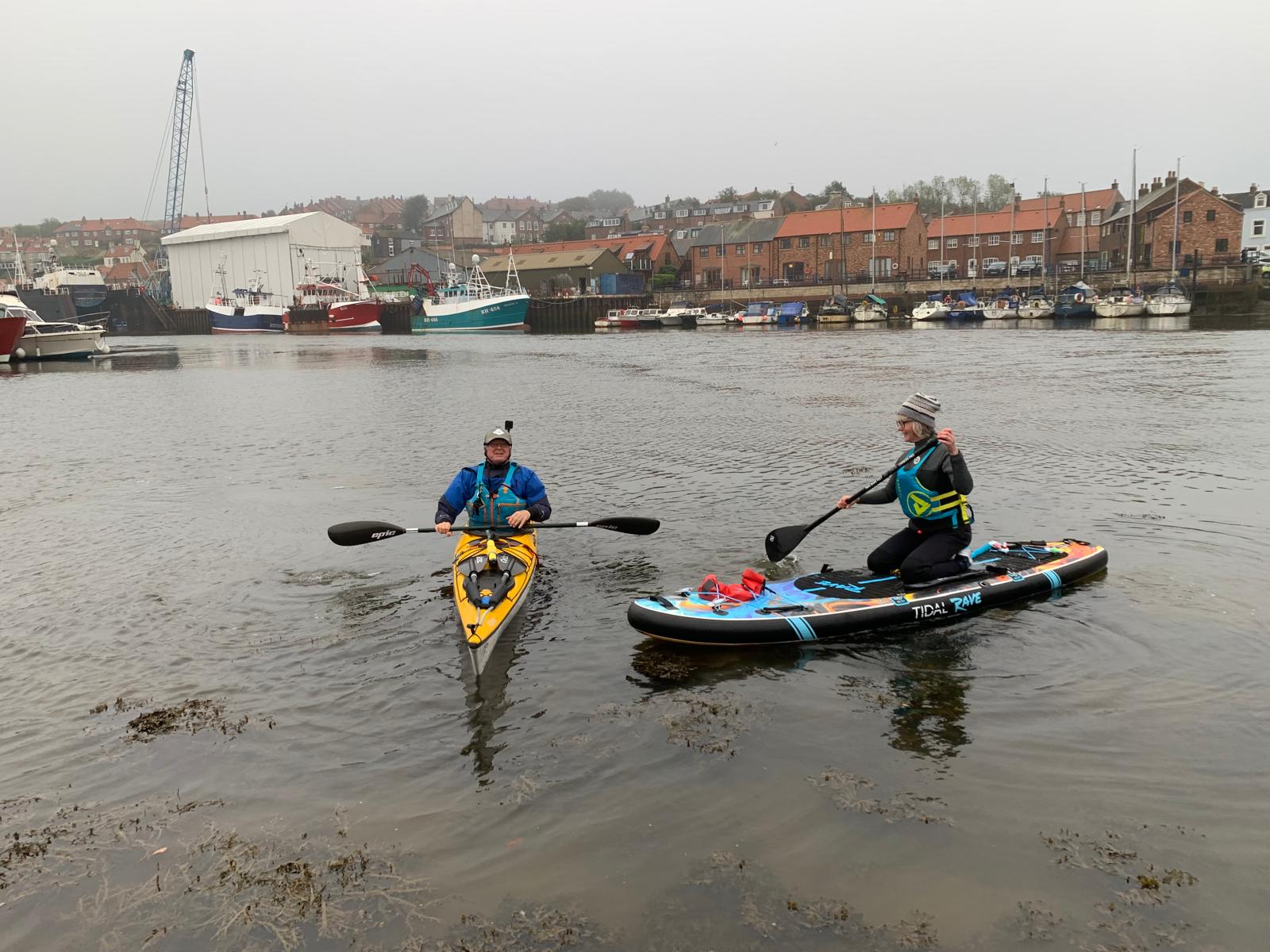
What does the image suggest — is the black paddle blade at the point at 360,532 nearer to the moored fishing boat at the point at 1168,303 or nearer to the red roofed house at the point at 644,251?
the moored fishing boat at the point at 1168,303

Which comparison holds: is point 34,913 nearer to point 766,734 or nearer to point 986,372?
point 766,734

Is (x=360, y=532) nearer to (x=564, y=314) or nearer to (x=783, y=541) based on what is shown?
(x=783, y=541)

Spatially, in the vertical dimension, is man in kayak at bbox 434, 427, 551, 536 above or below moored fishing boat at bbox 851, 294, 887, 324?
below

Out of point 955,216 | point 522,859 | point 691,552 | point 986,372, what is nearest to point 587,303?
point 955,216

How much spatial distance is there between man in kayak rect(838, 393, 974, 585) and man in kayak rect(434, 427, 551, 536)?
3.88m

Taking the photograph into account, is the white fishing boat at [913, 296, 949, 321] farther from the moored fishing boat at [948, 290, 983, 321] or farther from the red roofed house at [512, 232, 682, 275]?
the red roofed house at [512, 232, 682, 275]

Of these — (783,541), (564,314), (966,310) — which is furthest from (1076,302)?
(783,541)

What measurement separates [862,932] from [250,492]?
45.4ft

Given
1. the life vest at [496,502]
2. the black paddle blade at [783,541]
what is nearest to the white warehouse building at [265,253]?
the life vest at [496,502]

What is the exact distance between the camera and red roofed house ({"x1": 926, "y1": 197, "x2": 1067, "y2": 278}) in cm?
9419

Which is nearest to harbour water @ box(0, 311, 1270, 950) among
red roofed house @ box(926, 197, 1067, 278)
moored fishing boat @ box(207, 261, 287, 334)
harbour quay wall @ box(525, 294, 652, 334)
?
harbour quay wall @ box(525, 294, 652, 334)

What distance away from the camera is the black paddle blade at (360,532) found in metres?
10.4

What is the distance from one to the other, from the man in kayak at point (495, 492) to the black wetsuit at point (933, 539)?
12.3 ft

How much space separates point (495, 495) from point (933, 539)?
4.72 metres
